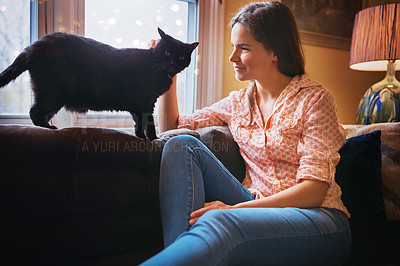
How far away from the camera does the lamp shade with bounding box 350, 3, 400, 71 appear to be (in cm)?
193

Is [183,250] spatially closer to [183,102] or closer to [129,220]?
[129,220]

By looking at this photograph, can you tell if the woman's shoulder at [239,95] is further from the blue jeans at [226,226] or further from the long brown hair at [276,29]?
the blue jeans at [226,226]

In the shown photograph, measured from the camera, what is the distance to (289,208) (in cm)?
84

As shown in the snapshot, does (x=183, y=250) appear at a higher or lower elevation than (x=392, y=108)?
lower

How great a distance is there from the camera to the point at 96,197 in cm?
93

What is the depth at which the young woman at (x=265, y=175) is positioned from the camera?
0.71 m

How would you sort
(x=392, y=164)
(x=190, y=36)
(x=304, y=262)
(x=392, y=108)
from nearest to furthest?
(x=304, y=262)
(x=392, y=164)
(x=190, y=36)
(x=392, y=108)

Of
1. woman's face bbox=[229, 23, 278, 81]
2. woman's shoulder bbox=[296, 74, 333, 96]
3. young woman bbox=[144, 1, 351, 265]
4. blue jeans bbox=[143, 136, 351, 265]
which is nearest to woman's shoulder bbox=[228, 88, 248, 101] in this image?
young woman bbox=[144, 1, 351, 265]

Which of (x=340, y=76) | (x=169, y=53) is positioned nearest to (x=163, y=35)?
(x=169, y=53)

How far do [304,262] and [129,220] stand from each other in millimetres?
549

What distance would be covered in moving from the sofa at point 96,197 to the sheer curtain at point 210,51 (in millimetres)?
758

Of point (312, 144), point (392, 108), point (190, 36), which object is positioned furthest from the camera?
point (392, 108)

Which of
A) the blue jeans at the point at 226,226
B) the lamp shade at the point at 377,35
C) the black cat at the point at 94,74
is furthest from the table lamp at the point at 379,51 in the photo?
the black cat at the point at 94,74

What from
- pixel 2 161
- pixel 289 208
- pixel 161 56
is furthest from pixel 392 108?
pixel 2 161
